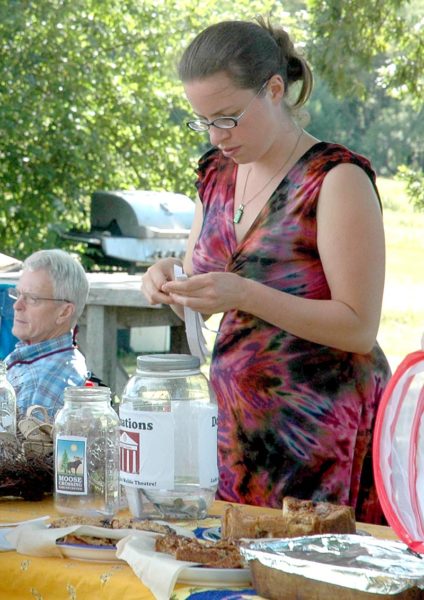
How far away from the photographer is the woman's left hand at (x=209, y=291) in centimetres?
226

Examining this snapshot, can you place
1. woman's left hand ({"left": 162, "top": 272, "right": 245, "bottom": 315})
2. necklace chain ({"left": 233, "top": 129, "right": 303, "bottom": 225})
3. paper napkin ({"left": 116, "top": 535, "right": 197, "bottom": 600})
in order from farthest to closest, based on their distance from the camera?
necklace chain ({"left": 233, "top": 129, "right": 303, "bottom": 225})
woman's left hand ({"left": 162, "top": 272, "right": 245, "bottom": 315})
paper napkin ({"left": 116, "top": 535, "right": 197, "bottom": 600})

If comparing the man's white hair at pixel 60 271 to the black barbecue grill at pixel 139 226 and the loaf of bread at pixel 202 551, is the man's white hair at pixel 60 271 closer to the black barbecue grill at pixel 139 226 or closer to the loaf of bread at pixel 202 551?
the loaf of bread at pixel 202 551

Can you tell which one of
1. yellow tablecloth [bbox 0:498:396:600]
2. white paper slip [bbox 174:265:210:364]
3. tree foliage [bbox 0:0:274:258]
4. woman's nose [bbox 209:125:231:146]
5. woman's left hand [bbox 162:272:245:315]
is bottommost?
yellow tablecloth [bbox 0:498:396:600]

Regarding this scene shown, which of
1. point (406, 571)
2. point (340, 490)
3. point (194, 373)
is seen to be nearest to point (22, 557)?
point (194, 373)

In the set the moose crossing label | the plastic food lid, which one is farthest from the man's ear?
the plastic food lid

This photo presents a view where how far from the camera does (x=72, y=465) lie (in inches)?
80.3

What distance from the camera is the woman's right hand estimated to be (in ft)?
7.86

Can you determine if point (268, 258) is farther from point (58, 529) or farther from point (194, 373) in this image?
point (58, 529)

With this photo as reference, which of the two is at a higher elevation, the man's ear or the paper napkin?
the man's ear

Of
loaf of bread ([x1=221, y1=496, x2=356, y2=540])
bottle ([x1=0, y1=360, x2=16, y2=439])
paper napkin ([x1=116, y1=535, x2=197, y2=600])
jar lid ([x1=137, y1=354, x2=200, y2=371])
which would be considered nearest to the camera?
paper napkin ([x1=116, y1=535, x2=197, y2=600])

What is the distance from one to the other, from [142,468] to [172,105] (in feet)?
31.3

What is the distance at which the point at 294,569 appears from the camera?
153 centimetres

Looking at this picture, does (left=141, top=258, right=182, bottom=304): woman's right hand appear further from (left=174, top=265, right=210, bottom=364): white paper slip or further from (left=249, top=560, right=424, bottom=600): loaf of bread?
(left=249, top=560, right=424, bottom=600): loaf of bread

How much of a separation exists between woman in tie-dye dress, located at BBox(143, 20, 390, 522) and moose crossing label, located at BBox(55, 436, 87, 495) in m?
0.45
